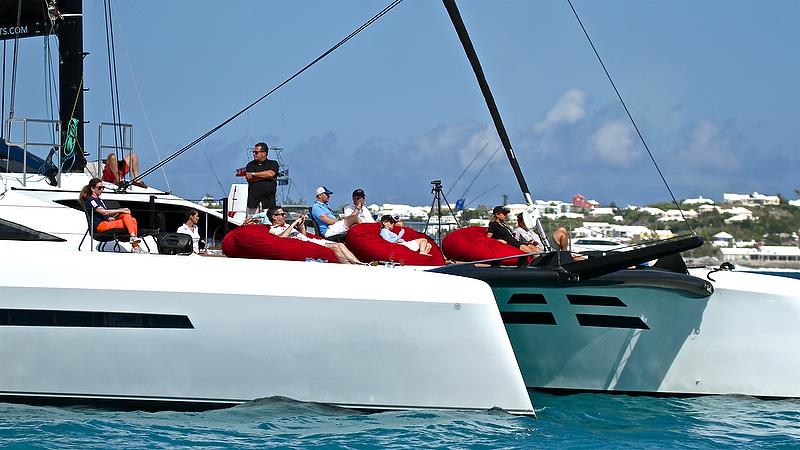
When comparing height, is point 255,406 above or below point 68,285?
below

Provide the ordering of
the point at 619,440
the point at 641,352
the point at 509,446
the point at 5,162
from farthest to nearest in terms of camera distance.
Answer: the point at 5,162, the point at 641,352, the point at 619,440, the point at 509,446

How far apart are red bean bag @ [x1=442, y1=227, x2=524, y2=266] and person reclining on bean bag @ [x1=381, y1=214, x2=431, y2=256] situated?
0.41m

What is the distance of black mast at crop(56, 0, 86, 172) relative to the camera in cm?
1148

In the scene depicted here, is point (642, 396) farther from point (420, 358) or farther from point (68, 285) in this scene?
point (68, 285)

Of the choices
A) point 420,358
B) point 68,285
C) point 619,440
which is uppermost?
point 68,285

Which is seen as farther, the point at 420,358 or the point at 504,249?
the point at 504,249

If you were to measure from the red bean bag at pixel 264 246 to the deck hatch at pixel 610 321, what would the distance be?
222 cm

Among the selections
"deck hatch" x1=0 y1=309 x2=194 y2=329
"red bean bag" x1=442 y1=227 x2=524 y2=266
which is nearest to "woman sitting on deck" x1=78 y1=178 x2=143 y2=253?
"deck hatch" x1=0 y1=309 x2=194 y2=329

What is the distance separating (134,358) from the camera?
810 cm

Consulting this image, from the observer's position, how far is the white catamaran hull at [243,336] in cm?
804

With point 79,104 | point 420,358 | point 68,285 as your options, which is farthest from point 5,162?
point 420,358

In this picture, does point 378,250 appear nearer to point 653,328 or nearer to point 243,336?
point 243,336

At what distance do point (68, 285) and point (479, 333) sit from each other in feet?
9.20

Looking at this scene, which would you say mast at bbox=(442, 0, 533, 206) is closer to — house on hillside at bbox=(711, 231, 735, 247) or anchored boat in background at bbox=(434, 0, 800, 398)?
anchored boat in background at bbox=(434, 0, 800, 398)
